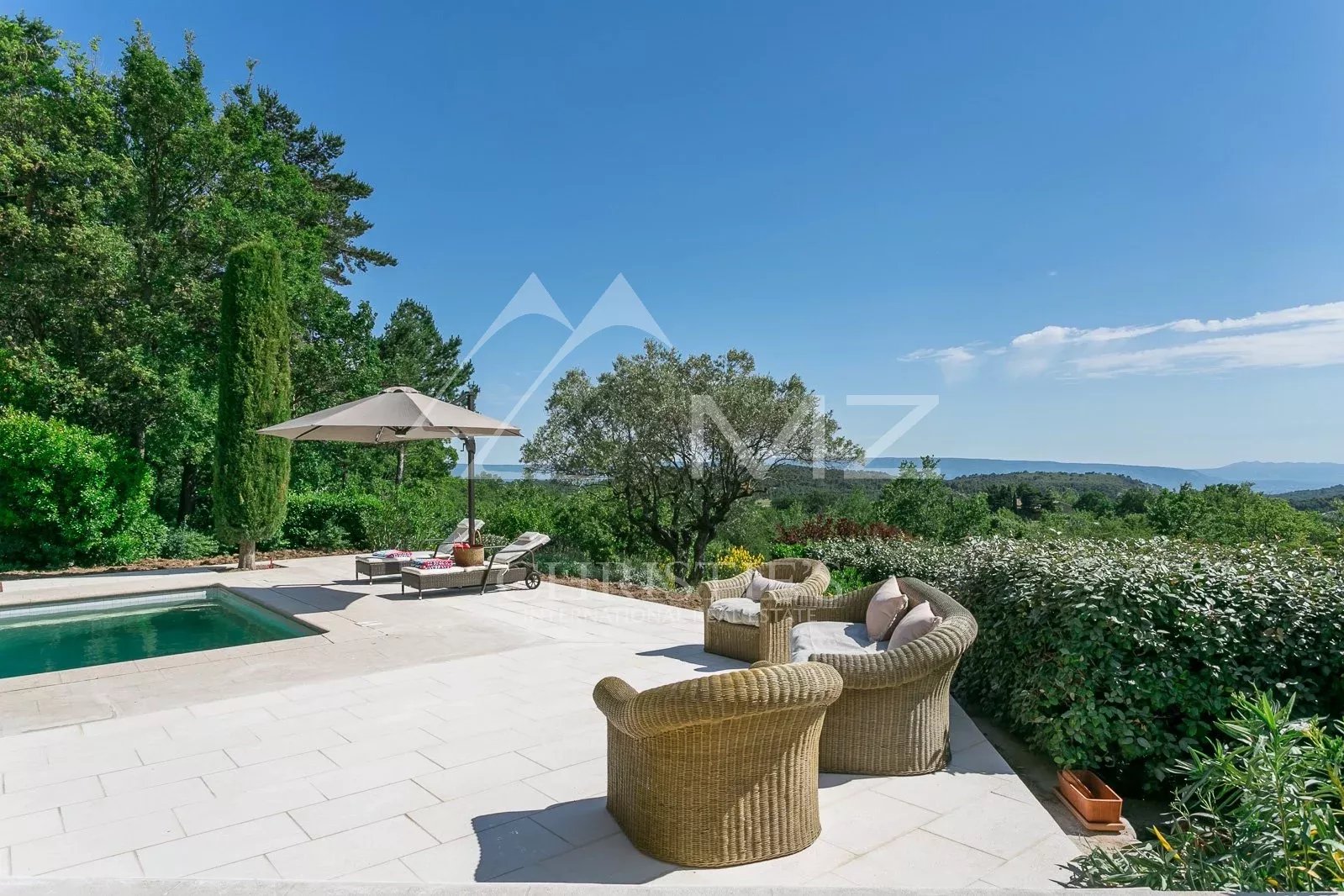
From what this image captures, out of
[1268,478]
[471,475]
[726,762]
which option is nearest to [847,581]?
[471,475]

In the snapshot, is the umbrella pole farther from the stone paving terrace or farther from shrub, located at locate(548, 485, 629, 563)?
shrub, located at locate(548, 485, 629, 563)

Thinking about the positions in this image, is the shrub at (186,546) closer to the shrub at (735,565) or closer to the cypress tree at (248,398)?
the cypress tree at (248,398)

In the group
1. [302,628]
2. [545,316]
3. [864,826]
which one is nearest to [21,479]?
[302,628]

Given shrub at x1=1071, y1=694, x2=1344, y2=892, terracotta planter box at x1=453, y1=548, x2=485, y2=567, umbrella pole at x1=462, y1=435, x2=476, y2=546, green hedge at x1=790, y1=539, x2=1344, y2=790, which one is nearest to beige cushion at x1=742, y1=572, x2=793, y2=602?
green hedge at x1=790, y1=539, x2=1344, y2=790

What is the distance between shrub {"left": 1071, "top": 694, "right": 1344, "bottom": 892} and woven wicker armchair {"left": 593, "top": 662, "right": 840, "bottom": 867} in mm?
985

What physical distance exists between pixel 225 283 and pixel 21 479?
4.04 m

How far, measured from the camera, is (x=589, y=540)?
45.5 feet

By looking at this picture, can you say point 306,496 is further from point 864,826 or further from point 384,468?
point 864,826

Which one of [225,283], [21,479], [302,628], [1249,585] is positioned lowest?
[302,628]

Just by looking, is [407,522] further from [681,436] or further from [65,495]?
[681,436]

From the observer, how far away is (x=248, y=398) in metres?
11.2

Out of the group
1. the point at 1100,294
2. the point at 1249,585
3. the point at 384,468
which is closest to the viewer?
the point at 1249,585

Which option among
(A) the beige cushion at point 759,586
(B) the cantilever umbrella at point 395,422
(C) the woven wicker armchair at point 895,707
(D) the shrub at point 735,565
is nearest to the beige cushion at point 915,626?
(C) the woven wicker armchair at point 895,707

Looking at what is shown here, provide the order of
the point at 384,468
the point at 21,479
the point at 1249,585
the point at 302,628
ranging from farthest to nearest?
the point at 384,468, the point at 21,479, the point at 302,628, the point at 1249,585
